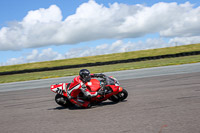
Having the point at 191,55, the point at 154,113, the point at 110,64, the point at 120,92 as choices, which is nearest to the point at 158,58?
the point at 191,55

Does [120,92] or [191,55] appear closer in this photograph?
[120,92]

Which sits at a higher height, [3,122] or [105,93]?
[105,93]

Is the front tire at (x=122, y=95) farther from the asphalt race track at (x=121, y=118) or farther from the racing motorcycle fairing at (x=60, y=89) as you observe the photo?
the racing motorcycle fairing at (x=60, y=89)

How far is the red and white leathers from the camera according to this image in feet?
21.3

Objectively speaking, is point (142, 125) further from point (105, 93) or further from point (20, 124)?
point (20, 124)

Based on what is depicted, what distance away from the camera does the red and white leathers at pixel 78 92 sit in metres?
6.50

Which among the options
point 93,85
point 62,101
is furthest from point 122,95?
point 62,101

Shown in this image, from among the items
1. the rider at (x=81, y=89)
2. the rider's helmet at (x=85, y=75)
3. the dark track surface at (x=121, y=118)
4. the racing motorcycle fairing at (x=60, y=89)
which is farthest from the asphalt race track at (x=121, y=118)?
the rider's helmet at (x=85, y=75)

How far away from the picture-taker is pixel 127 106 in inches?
249

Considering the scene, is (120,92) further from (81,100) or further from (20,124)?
(20,124)

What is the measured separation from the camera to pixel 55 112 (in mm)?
6629

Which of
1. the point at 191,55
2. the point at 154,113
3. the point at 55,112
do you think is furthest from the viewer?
the point at 191,55

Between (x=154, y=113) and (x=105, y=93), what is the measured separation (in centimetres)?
185

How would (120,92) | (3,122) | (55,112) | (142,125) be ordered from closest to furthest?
(142,125) → (3,122) → (55,112) → (120,92)
